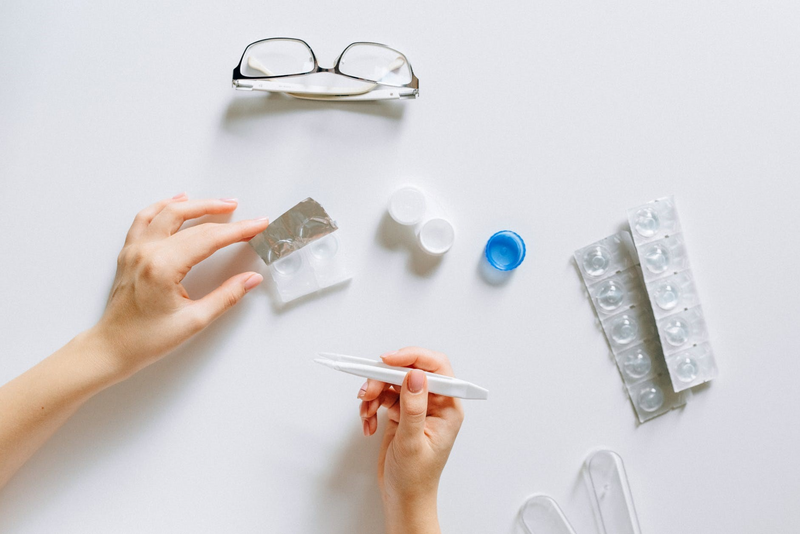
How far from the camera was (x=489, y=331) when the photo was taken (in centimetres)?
109

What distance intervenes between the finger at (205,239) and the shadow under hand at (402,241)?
0.23 m

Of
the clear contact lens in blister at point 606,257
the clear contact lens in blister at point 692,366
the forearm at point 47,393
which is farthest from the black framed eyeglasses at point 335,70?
the clear contact lens in blister at point 692,366

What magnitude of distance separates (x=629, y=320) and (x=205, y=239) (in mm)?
794

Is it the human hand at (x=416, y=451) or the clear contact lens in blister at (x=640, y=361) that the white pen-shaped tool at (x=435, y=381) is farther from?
the clear contact lens in blister at (x=640, y=361)

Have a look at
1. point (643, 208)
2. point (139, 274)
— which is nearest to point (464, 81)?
point (643, 208)

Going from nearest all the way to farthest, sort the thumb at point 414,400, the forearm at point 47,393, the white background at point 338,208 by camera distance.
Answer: the thumb at point 414,400
the forearm at point 47,393
the white background at point 338,208

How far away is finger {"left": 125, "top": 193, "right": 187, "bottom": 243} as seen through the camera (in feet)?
3.38

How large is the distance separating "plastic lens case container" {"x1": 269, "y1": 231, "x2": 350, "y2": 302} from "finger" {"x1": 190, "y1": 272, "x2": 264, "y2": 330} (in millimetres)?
42

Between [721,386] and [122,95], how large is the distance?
1271 mm

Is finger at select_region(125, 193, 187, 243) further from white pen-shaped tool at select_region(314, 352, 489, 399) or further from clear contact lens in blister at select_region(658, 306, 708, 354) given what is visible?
clear contact lens in blister at select_region(658, 306, 708, 354)

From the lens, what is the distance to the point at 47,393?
0.97 meters

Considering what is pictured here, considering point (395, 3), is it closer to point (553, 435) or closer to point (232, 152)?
point (232, 152)

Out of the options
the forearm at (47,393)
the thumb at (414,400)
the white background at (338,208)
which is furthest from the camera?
the white background at (338,208)

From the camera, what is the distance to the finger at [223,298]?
1.00 metres
